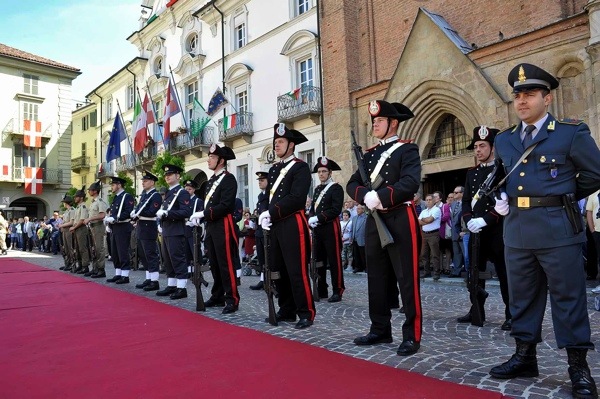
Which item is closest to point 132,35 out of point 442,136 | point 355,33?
point 355,33

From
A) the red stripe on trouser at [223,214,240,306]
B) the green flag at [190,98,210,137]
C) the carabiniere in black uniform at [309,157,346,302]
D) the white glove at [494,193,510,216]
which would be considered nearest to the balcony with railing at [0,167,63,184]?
the green flag at [190,98,210,137]

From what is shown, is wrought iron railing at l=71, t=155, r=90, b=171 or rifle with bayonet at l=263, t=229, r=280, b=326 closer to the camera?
rifle with bayonet at l=263, t=229, r=280, b=326

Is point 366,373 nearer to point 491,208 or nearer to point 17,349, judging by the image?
point 491,208

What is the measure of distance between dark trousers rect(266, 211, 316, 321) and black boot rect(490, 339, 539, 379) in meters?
2.31

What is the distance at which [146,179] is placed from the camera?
29.9 ft

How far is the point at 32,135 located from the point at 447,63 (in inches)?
1302

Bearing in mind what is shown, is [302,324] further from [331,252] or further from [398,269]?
[331,252]

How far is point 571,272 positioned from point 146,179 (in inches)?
294

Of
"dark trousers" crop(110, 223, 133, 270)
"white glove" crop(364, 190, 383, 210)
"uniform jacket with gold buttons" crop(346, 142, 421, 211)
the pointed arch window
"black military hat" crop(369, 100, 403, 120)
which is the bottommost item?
"dark trousers" crop(110, 223, 133, 270)

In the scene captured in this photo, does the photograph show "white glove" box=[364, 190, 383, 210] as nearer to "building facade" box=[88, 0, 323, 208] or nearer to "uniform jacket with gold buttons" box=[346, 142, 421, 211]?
"uniform jacket with gold buttons" box=[346, 142, 421, 211]

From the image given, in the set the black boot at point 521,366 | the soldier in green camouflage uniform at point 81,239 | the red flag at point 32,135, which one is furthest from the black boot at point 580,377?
the red flag at point 32,135

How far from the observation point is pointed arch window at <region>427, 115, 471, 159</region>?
13.9m

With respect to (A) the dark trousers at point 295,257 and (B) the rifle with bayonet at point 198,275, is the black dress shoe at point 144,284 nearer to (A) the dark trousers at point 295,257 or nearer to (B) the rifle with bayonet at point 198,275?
(B) the rifle with bayonet at point 198,275

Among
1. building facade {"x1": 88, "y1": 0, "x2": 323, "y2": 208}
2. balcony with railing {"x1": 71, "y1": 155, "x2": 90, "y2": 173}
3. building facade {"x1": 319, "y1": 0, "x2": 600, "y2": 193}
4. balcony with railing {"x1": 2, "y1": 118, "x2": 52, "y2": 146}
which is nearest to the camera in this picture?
building facade {"x1": 319, "y1": 0, "x2": 600, "y2": 193}
